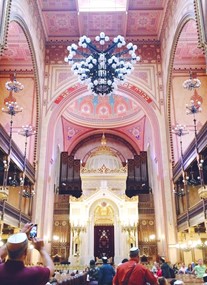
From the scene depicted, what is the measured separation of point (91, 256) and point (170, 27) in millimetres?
12020

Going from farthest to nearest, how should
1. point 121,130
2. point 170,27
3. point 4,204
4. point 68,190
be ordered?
point 121,130
point 68,190
point 170,27
point 4,204

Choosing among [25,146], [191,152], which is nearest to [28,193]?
[25,146]

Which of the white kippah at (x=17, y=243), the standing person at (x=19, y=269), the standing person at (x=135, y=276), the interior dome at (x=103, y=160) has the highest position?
the interior dome at (x=103, y=160)

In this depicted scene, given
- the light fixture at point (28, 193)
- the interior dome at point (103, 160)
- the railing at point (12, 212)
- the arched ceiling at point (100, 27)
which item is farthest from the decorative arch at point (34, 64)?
the interior dome at point (103, 160)

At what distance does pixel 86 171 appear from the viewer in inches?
713

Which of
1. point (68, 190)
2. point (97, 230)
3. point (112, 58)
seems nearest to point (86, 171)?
point (68, 190)

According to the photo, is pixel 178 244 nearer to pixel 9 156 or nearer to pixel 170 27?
pixel 9 156

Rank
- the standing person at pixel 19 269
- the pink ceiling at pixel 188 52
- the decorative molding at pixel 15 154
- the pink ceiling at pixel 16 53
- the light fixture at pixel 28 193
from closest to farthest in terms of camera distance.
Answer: the standing person at pixel 19 269 < the decorative molding at pixel 15 154 < the light fixture at pixel 28 193 < the pink ceiling at pixel 16 53 < the pink ceiling at pixel 188 52

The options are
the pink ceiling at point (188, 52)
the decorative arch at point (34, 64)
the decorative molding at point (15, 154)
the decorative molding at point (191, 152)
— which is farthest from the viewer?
the pink ceiling at point (188, 52)

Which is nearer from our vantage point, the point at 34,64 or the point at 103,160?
the point at 34,64

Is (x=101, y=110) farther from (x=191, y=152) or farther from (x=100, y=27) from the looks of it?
(x=191, y=152)

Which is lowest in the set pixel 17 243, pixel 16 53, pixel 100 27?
pixel 17 243

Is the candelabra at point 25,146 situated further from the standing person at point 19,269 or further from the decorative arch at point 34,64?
the standing person at point 19,269

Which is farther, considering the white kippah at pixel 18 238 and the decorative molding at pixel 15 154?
the decorative molding at pixel 15 154
